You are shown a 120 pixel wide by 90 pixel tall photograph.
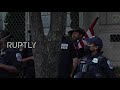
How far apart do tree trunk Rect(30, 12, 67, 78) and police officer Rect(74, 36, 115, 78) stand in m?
0.47

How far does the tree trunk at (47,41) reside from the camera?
624 cm

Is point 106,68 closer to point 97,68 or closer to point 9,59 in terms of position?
point 97,68

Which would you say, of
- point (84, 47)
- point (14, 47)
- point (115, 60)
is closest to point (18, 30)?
point (14, 47)

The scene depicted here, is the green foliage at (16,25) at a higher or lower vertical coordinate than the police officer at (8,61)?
higher

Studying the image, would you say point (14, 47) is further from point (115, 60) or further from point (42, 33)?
point (115, 60)

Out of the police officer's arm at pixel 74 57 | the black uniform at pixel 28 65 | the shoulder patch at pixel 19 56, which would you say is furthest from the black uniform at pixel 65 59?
the shoulder patch at pixel 19 56

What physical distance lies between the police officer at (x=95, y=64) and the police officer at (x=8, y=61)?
917mm

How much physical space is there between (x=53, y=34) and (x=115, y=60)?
1021mm

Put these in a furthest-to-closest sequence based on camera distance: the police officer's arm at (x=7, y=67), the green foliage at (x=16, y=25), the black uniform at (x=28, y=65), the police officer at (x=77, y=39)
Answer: the green foliage at (x=16, y=25)
the black uniform at (x=28, y=65)
the police officer at (x=77, y=39)
the police officer's arm at (x=7, y=67)

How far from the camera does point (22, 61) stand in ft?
20.9

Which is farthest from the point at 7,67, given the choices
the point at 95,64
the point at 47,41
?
the point at 95,64

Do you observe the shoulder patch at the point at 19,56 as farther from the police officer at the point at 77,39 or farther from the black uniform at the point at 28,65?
the police officer at the point at 77,39

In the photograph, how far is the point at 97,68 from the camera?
5.68 m
